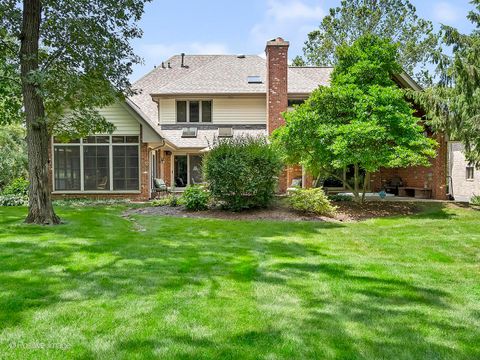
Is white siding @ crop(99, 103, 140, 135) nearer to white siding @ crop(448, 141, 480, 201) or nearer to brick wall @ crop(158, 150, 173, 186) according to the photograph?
brick wall @ crop(158, 150, 173, 186)

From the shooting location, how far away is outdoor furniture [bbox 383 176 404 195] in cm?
1941

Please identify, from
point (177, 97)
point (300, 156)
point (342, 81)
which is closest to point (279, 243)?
point (300, 156)

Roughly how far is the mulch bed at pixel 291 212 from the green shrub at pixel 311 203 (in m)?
0.23

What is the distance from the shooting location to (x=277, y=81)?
62.6ft

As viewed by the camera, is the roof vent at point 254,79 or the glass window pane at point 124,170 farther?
the roof vent at point 254,79

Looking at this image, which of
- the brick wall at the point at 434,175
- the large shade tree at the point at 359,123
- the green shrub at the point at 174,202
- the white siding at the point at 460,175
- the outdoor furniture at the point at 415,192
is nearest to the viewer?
the large shade tree at the point at 359,123

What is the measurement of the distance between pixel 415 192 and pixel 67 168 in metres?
14.9

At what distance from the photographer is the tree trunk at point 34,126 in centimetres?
979

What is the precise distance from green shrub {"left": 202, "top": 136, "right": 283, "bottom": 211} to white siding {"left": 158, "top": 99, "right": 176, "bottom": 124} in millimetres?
9272

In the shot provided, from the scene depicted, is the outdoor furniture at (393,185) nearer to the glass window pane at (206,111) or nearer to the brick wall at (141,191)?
the glass window pane at (206,111)

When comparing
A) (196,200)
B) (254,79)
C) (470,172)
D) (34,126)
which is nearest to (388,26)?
(470,172)

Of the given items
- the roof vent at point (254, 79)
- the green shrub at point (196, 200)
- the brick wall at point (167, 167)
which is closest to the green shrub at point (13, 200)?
the green shrub at point (196, 200)

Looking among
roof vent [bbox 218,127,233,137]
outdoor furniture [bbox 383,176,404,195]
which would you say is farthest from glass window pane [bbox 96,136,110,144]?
outdoor furniture [bbox 383,176,404,195]

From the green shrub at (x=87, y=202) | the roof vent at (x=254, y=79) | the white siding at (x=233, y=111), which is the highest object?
the roof vent at (x=254, y=79)
